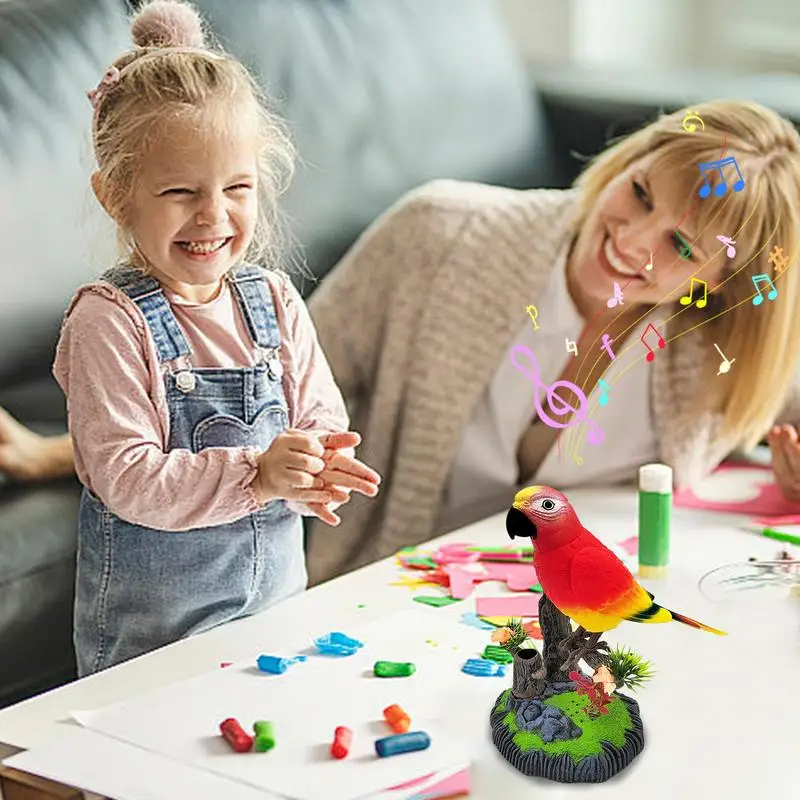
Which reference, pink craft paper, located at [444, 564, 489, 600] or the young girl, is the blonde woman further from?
the young girl

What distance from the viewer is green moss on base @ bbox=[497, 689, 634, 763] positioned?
1.04 m

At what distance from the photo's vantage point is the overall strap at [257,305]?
1.27m

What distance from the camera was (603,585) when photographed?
40.9 inches

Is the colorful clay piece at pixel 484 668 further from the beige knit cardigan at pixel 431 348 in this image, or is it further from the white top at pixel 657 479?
the beige knit cardigan at pixel 431 348

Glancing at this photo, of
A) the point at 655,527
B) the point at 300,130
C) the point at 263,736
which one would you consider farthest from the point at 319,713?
the point at 300,130

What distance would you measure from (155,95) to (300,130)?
715mm

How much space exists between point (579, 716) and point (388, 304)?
2.53ft

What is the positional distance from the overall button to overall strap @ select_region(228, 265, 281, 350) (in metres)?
0.07

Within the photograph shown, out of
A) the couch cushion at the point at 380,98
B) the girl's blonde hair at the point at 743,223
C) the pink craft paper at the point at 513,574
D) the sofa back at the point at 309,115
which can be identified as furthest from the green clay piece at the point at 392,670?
the couch cushion at the point at 380,98

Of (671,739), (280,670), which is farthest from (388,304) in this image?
(671,739)

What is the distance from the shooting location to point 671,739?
1.09 metres

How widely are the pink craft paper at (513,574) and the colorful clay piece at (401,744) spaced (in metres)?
0.33

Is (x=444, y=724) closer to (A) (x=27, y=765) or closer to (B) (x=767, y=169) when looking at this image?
(A) (x=27, y=765)

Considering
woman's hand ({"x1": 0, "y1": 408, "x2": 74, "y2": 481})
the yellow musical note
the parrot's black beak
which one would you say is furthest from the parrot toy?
woman's hand ({"x1": 0, "y1": 408, "x2": 74, "y2": 481})
